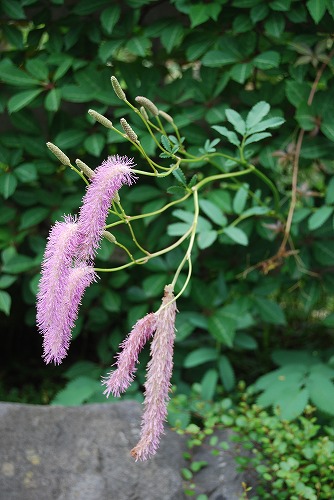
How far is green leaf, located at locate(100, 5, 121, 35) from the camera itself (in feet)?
8.14

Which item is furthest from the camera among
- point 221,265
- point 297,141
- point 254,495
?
point 221,265

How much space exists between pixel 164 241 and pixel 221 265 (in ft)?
0.76

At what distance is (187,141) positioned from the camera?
8.80ft

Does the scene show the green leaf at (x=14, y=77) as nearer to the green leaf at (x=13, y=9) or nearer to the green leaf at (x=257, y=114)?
the green leaf at (x=13, y=9)

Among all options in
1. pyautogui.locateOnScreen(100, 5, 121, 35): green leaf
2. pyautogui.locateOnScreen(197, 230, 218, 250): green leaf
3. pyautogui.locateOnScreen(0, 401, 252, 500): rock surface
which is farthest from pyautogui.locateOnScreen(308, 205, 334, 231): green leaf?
pyautogui.locateOnScreen(100, 5, 121, 35): green leaf

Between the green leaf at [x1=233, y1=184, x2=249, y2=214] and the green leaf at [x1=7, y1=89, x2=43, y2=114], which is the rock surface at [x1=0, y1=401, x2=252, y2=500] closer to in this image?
the green leaf at [x1=233, y1=184, x2=249, y2=214]

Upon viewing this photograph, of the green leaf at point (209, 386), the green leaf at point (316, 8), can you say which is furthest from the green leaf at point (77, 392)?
the green leaf at point (316, 8)

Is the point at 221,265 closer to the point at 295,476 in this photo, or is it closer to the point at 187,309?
the point at 187,309

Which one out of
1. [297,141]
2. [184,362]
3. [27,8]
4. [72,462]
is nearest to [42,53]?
[27,8]

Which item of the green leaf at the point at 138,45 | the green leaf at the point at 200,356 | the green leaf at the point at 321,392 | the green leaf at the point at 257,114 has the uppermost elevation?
the green leaf at the point at 257,114

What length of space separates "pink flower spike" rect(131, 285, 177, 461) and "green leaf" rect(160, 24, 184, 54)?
53.2 inches

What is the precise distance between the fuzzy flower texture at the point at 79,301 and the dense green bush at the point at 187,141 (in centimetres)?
97

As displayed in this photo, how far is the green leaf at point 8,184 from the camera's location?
2568mm

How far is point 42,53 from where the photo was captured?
8.81 ft
